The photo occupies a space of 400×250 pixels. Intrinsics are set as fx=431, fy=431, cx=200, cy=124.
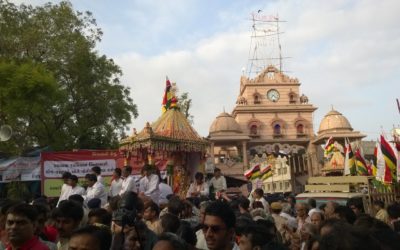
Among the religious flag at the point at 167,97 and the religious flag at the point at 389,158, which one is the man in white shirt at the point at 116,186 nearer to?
the religious flag at the point at 167,97

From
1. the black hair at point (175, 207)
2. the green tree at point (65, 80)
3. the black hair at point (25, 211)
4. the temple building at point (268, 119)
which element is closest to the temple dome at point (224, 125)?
the temple building at point (268, 119)

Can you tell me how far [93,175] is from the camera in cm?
841

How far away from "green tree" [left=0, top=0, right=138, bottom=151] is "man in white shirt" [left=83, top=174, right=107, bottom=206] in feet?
34.5

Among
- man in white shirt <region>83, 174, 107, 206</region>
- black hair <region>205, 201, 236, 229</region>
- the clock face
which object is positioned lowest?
black hair <region>205, 201, 236, 229</region>

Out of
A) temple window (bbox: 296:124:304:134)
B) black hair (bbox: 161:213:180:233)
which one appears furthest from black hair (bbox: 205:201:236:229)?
temple window (bbox: 296:124:304:134)

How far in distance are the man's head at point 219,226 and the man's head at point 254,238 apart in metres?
0.26

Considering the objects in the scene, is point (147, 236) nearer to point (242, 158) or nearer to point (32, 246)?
point (32, 246)

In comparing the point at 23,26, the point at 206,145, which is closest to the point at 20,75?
the point at 23,26

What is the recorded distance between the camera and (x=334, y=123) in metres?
49.5

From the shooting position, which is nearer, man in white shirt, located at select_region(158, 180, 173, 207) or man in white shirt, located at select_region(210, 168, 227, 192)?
man in white shirt, located at select_region(158, 180, 173, 207)

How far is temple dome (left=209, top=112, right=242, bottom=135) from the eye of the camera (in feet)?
155

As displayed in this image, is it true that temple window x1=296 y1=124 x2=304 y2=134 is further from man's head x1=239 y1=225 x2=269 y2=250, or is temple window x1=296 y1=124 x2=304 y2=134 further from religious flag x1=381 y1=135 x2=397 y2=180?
man's head x1=239 y1=225 x2=269 y2=250

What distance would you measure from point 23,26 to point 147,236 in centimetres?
1975

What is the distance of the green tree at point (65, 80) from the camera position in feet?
66.9
